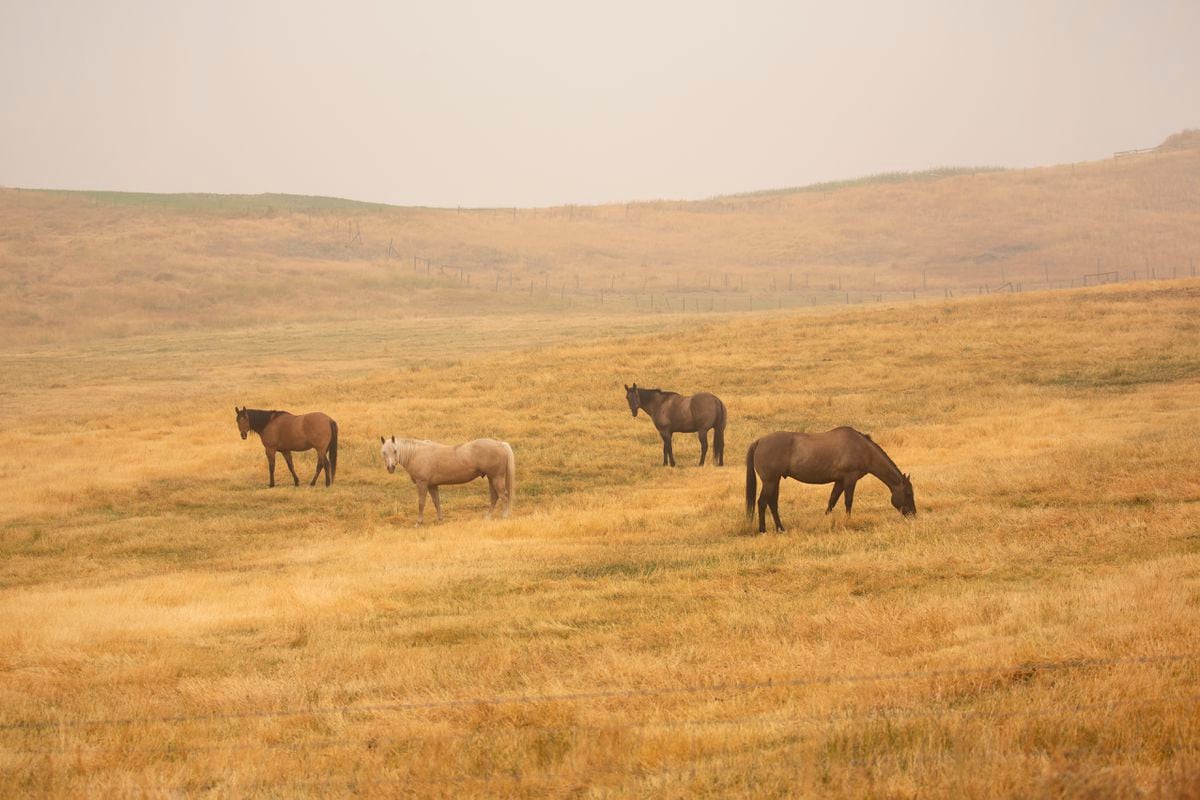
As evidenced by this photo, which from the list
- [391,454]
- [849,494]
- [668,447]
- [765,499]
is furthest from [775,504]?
[668,447]

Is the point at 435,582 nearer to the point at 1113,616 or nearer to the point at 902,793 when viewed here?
the point at 1113,616

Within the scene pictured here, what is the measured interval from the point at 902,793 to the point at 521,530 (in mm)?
14099

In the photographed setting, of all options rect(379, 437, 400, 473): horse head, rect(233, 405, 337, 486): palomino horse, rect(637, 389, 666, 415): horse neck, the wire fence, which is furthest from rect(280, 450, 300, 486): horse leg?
the wire fence

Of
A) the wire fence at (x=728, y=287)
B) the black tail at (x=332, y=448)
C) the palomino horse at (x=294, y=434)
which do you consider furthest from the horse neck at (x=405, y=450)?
the wire fence at (x=728, y=287)

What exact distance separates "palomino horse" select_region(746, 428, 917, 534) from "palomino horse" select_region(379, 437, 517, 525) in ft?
19.4

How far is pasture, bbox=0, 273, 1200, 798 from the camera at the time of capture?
27.1 feet

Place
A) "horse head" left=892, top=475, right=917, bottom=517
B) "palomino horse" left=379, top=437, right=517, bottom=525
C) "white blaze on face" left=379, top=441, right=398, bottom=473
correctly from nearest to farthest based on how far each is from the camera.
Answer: "horse head" left=892, top=475, right=917, bottom=517, "palomino horse" left=379, top=437, right=517, bottom=525, "white blaze on face" left=379, top=441, right=398, bottom=473

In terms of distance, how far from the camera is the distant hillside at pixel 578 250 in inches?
3588

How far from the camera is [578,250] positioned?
126 meters

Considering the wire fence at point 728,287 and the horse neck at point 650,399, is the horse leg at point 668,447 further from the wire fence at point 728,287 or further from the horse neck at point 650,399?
the wire fence at point 728,287

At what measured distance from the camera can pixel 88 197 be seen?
14562 centimetres

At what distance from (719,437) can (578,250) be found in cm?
9974

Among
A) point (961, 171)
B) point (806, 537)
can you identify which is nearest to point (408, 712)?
point (806, 537)

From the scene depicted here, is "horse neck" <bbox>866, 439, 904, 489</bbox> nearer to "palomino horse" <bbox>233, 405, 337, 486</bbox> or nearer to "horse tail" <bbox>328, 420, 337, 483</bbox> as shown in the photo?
"palomino horse" <bbox>233, 405, 337, 486</bbox>
